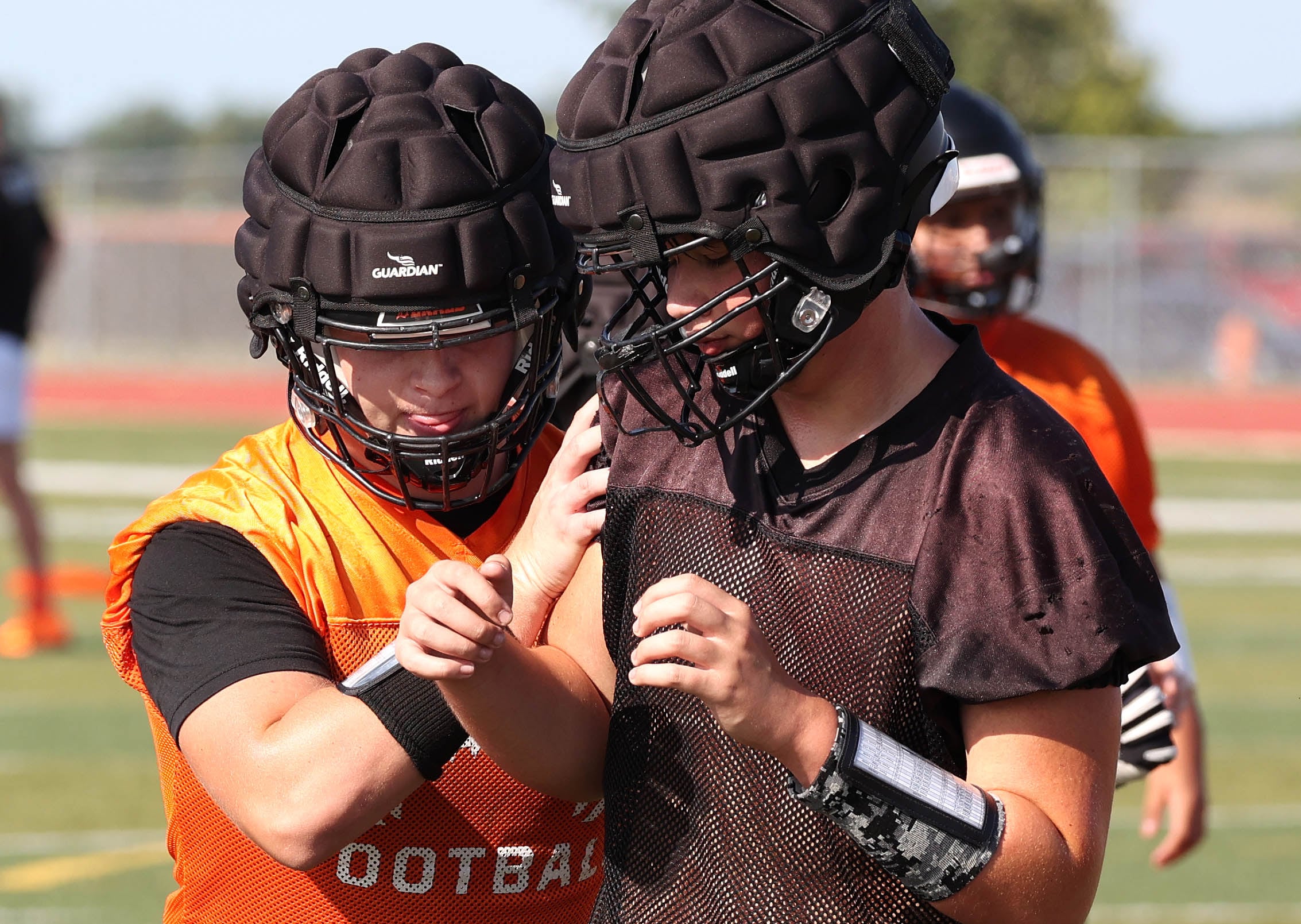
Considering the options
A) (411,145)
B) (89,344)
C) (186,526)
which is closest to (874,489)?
(411,145)

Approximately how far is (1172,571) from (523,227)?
1025 cm

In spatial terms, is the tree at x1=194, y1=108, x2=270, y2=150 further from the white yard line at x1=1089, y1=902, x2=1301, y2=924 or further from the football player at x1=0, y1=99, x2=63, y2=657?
the white yard line at x1=1089, y1=902, x2=1301, y2=924

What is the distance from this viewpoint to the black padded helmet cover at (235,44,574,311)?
8.44ft

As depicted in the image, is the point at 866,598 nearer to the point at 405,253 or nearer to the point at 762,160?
the point at 762,160

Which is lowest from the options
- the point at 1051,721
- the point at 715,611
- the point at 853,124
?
the point at 1051,721

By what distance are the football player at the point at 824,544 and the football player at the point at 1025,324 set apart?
1493 millimetres

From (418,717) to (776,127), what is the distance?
0.96m

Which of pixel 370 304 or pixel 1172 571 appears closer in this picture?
pixel 370 304

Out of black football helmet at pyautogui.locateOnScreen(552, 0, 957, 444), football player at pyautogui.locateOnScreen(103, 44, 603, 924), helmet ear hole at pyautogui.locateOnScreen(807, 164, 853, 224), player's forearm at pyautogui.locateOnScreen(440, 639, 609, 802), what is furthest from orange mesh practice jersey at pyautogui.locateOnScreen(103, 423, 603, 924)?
helmet ear hole at pyautogui.locateOnScreen(807, 164, 853, 224)

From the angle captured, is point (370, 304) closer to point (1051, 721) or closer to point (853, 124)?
point (853, 124)

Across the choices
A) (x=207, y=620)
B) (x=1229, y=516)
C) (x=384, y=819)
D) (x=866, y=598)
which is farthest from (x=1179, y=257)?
(x=866, y=598)

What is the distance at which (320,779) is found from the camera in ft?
7.69

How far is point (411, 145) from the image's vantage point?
260cm

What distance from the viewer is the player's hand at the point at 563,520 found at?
2393 millimetres
